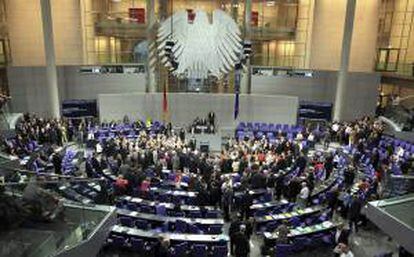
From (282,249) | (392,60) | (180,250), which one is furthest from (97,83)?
(392,60)

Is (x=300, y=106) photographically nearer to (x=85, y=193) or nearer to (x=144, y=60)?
(x=144, y=60)

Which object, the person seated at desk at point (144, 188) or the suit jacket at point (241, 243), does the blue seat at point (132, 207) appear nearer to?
the person seated at desk at point (144, 188)

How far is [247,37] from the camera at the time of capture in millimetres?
26969

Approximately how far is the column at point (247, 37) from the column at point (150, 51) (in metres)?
6.63

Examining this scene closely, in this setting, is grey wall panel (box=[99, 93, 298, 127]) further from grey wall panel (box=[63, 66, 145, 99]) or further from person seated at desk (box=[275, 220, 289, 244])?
person seated at desk (box=[275, 220, 289, 244])

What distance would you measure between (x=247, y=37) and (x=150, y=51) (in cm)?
716

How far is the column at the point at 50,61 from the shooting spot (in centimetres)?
2409

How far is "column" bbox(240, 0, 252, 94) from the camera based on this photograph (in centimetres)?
2684

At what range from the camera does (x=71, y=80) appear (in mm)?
27469

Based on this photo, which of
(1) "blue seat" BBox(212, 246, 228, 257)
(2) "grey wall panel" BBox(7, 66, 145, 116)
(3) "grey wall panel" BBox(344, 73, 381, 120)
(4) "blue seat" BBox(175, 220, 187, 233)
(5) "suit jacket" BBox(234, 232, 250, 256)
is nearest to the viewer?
(5) "suit jacket" BBox(234, 232, 250, 256)

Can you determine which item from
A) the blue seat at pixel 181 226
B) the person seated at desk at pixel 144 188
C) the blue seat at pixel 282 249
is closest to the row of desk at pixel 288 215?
the blue seat at pixel 282 249

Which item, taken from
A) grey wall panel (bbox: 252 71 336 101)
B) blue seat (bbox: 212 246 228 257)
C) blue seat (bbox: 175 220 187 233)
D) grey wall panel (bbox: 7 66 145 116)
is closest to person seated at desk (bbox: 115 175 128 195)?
blue seat (bbox: 175 220 187 233)

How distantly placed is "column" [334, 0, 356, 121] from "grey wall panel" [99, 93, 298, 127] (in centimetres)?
288

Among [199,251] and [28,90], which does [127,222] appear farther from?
[28,90]
